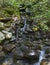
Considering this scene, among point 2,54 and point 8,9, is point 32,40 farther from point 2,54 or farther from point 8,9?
point 8,9

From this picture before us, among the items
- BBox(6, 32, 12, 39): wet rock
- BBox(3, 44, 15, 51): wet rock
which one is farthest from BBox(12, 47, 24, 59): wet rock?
BBox(6, 32, 12, 39): wet rock

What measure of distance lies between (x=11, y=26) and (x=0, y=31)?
110cm

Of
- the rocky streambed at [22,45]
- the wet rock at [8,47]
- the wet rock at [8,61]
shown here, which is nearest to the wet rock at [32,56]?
the rocky streambed at [22,45]

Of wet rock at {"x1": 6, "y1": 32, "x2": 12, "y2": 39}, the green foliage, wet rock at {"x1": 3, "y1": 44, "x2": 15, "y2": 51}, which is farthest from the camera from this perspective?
the green foliage

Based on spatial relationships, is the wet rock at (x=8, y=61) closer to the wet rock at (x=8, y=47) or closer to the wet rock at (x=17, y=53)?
the wet rock at (x=17, y=53)

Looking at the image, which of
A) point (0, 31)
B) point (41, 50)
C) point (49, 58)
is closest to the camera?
point (49, 58)

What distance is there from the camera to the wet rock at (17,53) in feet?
25.2

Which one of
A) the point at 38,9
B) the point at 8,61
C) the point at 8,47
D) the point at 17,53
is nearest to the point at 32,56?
the point at 17,53

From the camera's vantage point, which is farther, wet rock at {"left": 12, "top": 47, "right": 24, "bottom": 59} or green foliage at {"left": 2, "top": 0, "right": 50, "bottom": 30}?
green foliage at {"left": 2, "top": 0, "right": 50, "bottom": 30}

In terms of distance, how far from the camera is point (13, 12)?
12.1 metres

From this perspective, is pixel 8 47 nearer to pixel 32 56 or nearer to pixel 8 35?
pixel 8 35

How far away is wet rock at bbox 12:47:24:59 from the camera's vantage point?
7.69m

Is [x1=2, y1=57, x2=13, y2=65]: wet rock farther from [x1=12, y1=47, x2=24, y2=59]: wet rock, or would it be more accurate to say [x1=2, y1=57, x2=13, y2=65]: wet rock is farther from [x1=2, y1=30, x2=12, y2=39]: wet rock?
[x1=2, y1=30, x2=12, y2=39]: wet rock

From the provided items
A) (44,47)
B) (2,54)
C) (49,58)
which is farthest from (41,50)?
(2,54)
